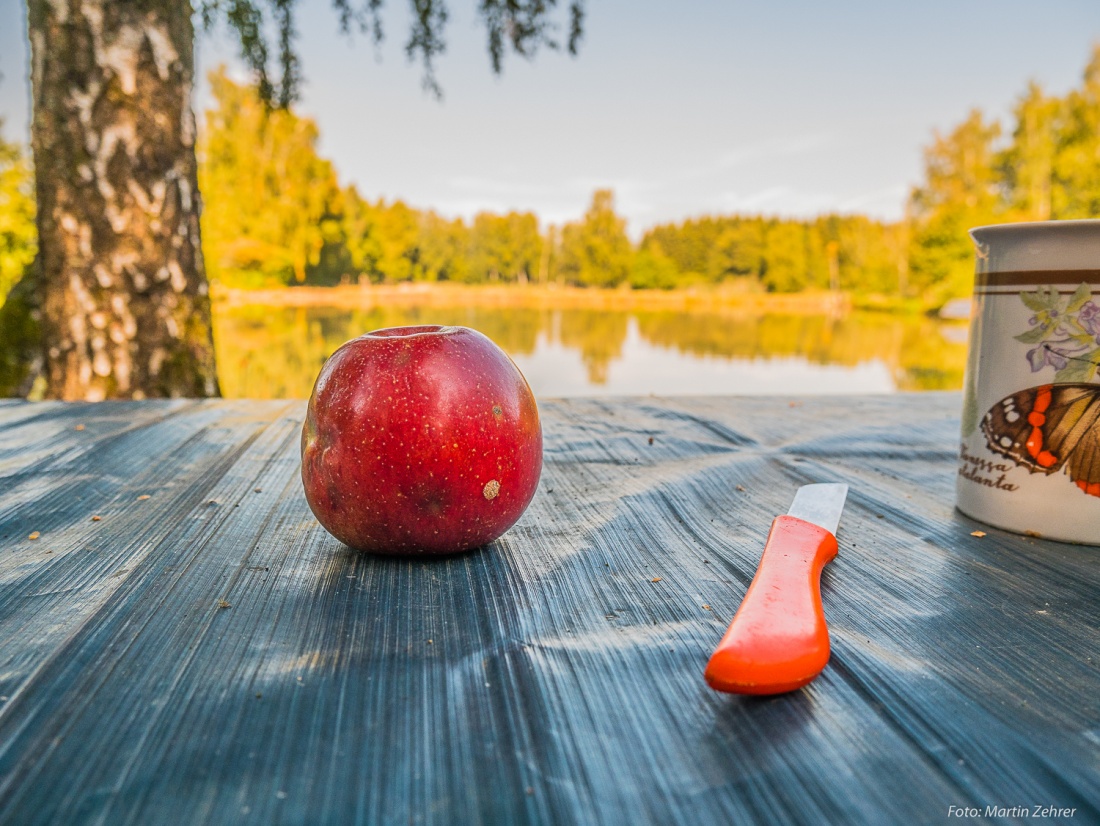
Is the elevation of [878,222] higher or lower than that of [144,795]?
higher

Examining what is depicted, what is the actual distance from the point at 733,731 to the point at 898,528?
594 mm

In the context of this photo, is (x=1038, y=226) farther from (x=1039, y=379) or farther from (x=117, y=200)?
(x=117, y=200)

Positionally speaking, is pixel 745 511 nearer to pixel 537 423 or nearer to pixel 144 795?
pixel 537 423

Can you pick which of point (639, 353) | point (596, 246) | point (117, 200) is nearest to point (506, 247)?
point (596, 246)

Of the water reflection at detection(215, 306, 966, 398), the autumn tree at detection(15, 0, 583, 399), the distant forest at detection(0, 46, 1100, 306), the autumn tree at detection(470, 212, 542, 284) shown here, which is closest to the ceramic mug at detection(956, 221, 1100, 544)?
the autumn tree at detection(15, 0, 583, 399)

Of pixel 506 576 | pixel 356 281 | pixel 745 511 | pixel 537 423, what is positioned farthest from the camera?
pixel 356 281

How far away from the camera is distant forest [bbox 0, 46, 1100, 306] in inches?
752

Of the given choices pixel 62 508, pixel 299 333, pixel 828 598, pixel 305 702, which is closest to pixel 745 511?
pixel 828 598

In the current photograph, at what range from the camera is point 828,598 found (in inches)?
29.8

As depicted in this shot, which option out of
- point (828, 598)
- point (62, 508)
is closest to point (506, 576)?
point (828, 598)

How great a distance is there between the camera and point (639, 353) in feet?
38.5

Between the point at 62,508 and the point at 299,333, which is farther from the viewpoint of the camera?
the point at 299,333

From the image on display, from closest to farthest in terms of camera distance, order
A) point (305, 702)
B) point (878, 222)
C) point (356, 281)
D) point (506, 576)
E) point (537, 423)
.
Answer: point (305, 702) < point (506, 576) < point (537, 423) < point (356, 281) < point (878, 222)

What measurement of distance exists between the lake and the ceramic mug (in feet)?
10.6
